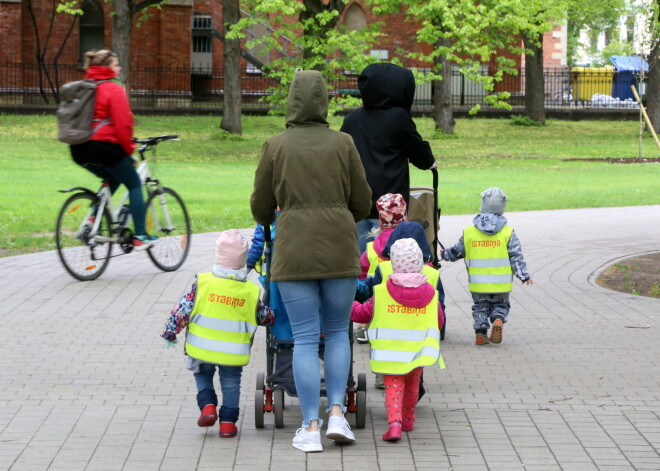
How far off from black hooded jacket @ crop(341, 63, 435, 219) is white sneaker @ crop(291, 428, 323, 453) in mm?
2416

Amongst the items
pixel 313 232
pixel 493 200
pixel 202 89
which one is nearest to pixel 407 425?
pixel 313 232

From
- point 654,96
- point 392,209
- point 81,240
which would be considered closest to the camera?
point 392,209

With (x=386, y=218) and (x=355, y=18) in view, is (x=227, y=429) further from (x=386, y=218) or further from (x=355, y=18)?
(x=355, y=18)

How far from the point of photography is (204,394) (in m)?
5.97

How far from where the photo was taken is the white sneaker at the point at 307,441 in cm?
566

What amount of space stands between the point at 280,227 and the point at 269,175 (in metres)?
0.26

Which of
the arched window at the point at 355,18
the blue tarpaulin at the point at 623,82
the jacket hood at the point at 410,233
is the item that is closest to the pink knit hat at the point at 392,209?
the jacket hood at the point at 410,233

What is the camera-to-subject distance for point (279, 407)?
6066 mm

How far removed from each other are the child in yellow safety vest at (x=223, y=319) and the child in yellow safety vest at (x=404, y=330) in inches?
25.7

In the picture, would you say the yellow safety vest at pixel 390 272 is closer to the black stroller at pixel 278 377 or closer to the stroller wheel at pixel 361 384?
the black stroller at pixel 278 377

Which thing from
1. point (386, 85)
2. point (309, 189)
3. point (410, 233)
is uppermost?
point (386, 85)

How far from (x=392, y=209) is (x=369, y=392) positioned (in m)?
1.12

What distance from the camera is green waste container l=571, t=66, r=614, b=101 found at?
164ft

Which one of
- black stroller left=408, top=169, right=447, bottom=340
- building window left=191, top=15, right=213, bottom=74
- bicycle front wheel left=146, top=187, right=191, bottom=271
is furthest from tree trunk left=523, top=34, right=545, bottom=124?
black stroller left=408, top=169, right=447, bottom=340
